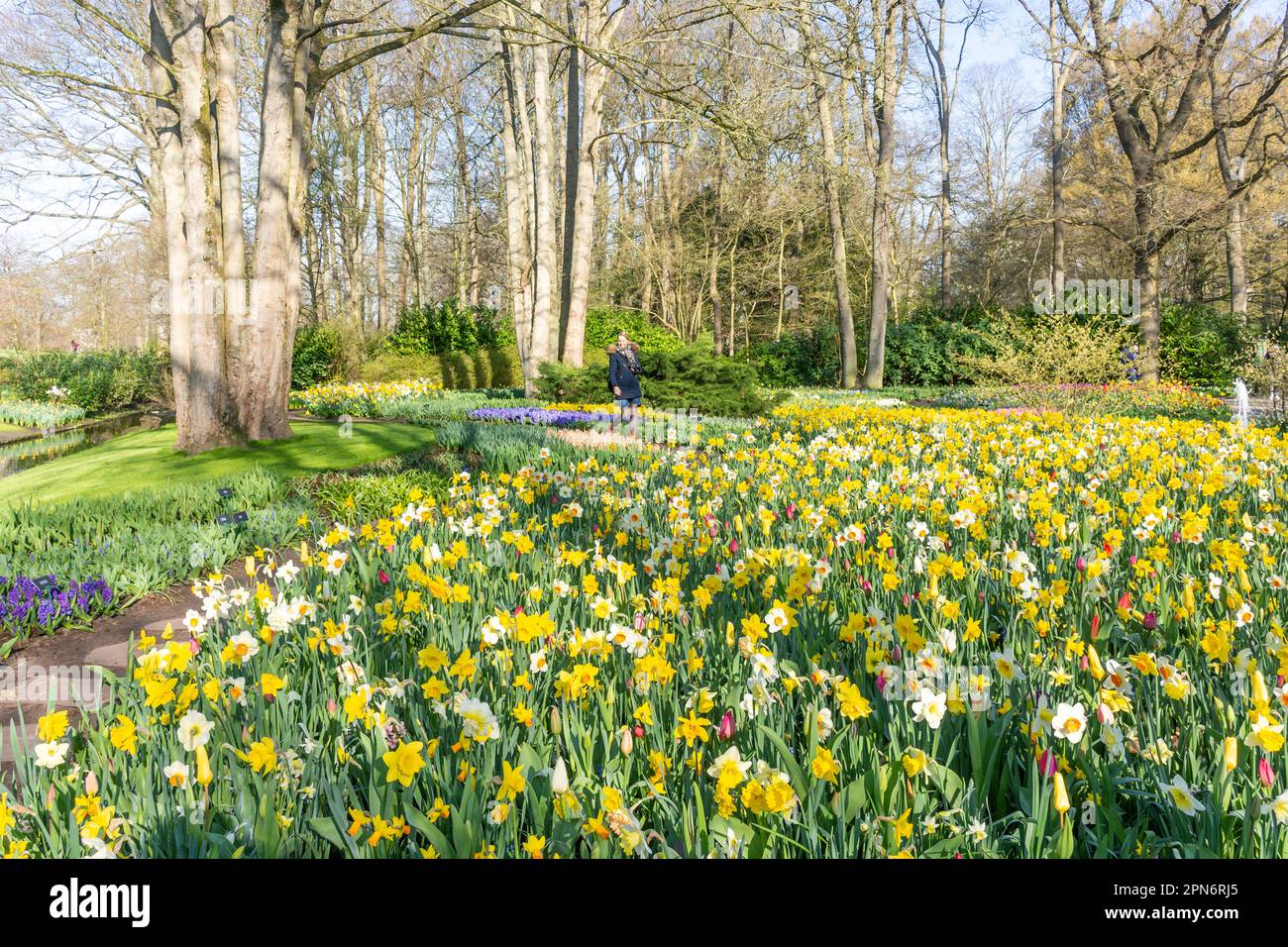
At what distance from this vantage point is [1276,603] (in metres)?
2.54

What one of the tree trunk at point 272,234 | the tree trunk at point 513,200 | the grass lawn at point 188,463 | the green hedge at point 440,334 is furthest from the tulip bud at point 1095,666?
the green hedge at point 440,334

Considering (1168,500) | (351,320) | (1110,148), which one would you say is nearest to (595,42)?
(351,320)

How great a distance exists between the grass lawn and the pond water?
2800mm

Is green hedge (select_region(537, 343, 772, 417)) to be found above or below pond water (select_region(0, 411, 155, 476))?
above

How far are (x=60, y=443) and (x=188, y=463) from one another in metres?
8.59

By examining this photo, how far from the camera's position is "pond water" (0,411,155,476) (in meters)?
11.7

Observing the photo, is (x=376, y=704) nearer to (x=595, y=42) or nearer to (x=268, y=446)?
(x=268, y=446)

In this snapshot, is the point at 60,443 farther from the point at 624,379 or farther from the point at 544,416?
the point at 624,379

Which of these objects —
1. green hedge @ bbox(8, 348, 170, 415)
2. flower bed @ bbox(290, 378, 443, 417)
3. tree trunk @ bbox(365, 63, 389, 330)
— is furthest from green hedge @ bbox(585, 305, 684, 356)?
green hedge @ bbox(8, 348, 170, 415)

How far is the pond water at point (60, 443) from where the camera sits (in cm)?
1170

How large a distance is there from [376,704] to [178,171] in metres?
8.61

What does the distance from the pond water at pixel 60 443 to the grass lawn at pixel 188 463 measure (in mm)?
2800

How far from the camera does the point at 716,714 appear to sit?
2.04 metres

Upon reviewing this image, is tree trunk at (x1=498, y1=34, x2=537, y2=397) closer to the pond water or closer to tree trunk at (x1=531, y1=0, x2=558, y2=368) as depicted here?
tree trunk at (x1=531, y1=0, x2=558, y2=368)
